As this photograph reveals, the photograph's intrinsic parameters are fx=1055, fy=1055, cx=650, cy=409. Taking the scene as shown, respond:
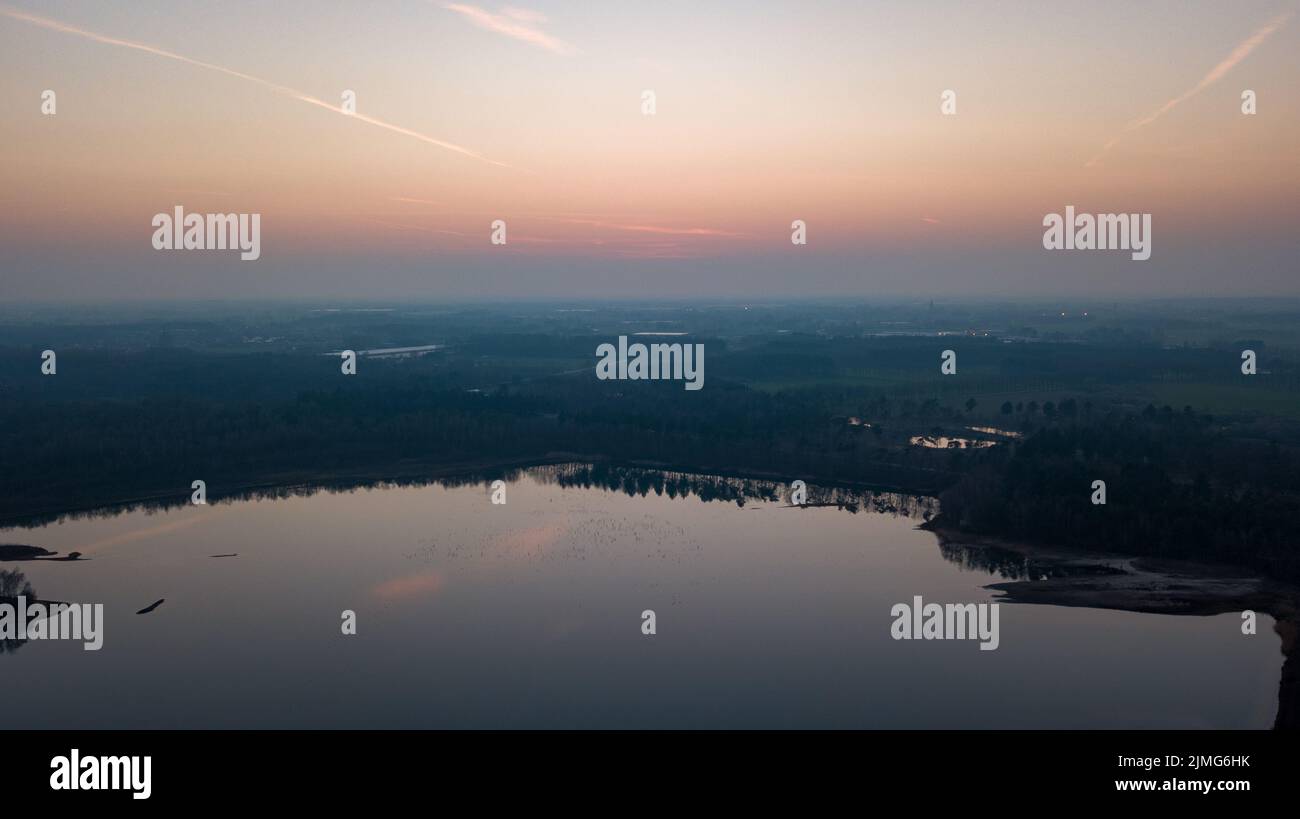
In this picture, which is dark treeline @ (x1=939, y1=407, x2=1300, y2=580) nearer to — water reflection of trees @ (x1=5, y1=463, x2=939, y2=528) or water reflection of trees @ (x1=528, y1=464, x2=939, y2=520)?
water reflection of trees @ (x1=528, y1=464, x2=939, y2=520)

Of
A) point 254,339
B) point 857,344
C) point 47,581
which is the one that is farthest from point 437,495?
point 254,339

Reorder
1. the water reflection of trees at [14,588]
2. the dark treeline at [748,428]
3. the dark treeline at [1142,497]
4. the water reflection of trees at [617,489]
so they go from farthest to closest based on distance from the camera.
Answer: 1. the water reflection of trees at [617,489]
2. the dark treeline at [748,428]
3. the dark treeline at [1142,497]
4. the water reflection of trees at [14,588]

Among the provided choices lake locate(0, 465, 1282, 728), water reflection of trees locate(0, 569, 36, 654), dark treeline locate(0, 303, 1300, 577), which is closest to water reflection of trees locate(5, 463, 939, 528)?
dark treeline locate(0, 303, 1300, 577)

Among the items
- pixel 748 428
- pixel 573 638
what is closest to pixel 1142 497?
pixel 573 638

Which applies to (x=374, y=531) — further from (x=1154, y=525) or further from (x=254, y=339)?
(x=254, y=339)

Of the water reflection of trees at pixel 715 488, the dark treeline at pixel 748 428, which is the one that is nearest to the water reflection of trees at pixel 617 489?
the water reflection of trees at pixel 715 488

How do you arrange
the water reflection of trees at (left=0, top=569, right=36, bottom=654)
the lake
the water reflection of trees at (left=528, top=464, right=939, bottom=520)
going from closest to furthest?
the lake < the water reflection of trees at (left=0, top=569, right=36, bottom=654) < the water reflection of trees at (left=528, top=464, right=939, bottom=520)

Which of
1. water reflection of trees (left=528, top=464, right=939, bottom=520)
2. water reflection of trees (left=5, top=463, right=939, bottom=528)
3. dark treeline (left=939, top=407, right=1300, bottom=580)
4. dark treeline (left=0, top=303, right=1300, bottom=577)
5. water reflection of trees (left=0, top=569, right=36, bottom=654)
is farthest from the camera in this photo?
water reflection of trees (left=528, top=464, right=939, bottom=520)

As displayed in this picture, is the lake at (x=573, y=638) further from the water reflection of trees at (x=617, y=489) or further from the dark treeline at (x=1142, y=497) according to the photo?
the dark treeline at (x=1142, y=497)

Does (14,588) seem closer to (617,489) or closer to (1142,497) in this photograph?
(617,489)
